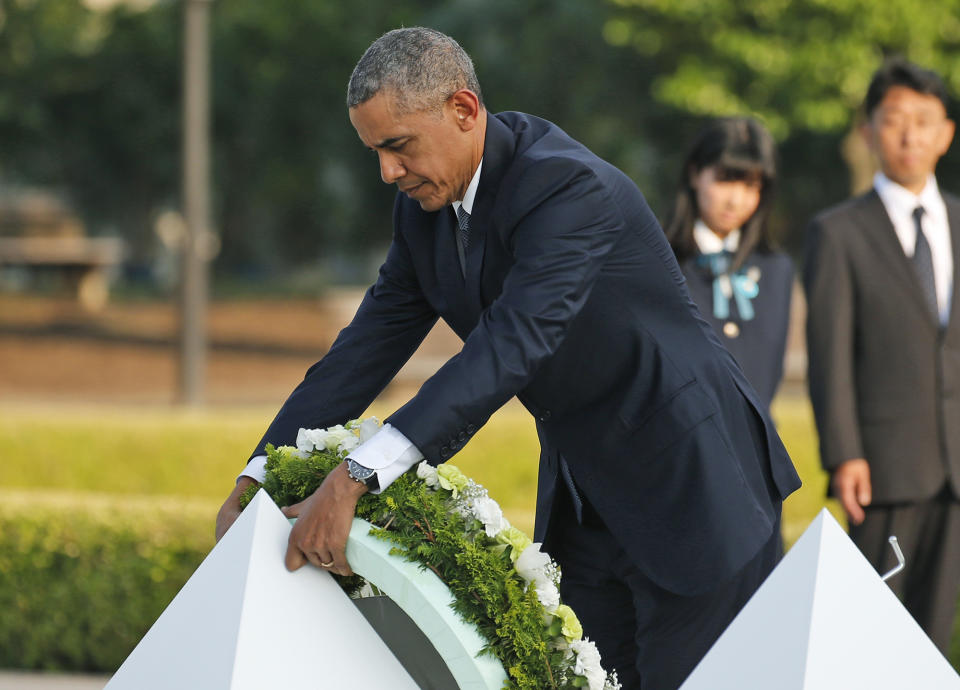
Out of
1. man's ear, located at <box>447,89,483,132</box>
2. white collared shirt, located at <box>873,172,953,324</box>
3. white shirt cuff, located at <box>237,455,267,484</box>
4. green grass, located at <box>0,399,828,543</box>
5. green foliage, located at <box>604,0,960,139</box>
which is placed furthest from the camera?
green foliage, located at <box>604,0,960,139</box>

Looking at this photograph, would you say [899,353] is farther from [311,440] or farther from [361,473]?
[361,473]

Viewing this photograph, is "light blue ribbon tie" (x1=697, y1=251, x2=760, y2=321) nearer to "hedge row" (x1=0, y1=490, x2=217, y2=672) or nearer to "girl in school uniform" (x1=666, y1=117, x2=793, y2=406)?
"girl in school uniform" (x1=666, y1=117, x2=793, y2=406)

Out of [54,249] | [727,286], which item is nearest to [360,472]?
[727,286]

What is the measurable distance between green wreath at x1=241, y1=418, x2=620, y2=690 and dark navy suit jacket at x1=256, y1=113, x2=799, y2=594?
0.08 metres

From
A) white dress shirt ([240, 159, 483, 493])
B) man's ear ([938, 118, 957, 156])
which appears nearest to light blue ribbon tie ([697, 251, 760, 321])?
man's ear ([938, 118, 957, 156])

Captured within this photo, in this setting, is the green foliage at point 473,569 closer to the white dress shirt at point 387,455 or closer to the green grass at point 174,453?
the white dress shirt at point 387,455

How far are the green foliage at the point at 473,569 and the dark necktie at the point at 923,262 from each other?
2378mm

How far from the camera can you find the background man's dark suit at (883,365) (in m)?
4.10

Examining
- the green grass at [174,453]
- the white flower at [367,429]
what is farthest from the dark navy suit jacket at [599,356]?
the green grass at [174,453]

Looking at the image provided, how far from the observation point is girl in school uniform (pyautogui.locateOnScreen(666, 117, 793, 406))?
13.5 feet

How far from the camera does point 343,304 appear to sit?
17.0 m

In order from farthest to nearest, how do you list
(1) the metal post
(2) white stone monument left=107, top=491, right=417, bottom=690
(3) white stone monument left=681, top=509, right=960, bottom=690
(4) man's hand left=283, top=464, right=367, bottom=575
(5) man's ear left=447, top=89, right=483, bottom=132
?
(1) the metal post
(5) man's ear left=447, top=89, right=483, bottom=132
(4) man's hand left=283, top=464, right=367, bottom=575
(2) white stone monument left=107, top=491, right=417, bottom=690
(3) white stone monument left=681, top=509, right=960, bottom=690

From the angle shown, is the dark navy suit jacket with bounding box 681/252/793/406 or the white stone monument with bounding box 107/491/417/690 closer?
the white stone monument with bounding box 107/491/417/690

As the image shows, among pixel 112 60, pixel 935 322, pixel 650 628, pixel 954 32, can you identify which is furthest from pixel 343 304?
pixel 112 60
